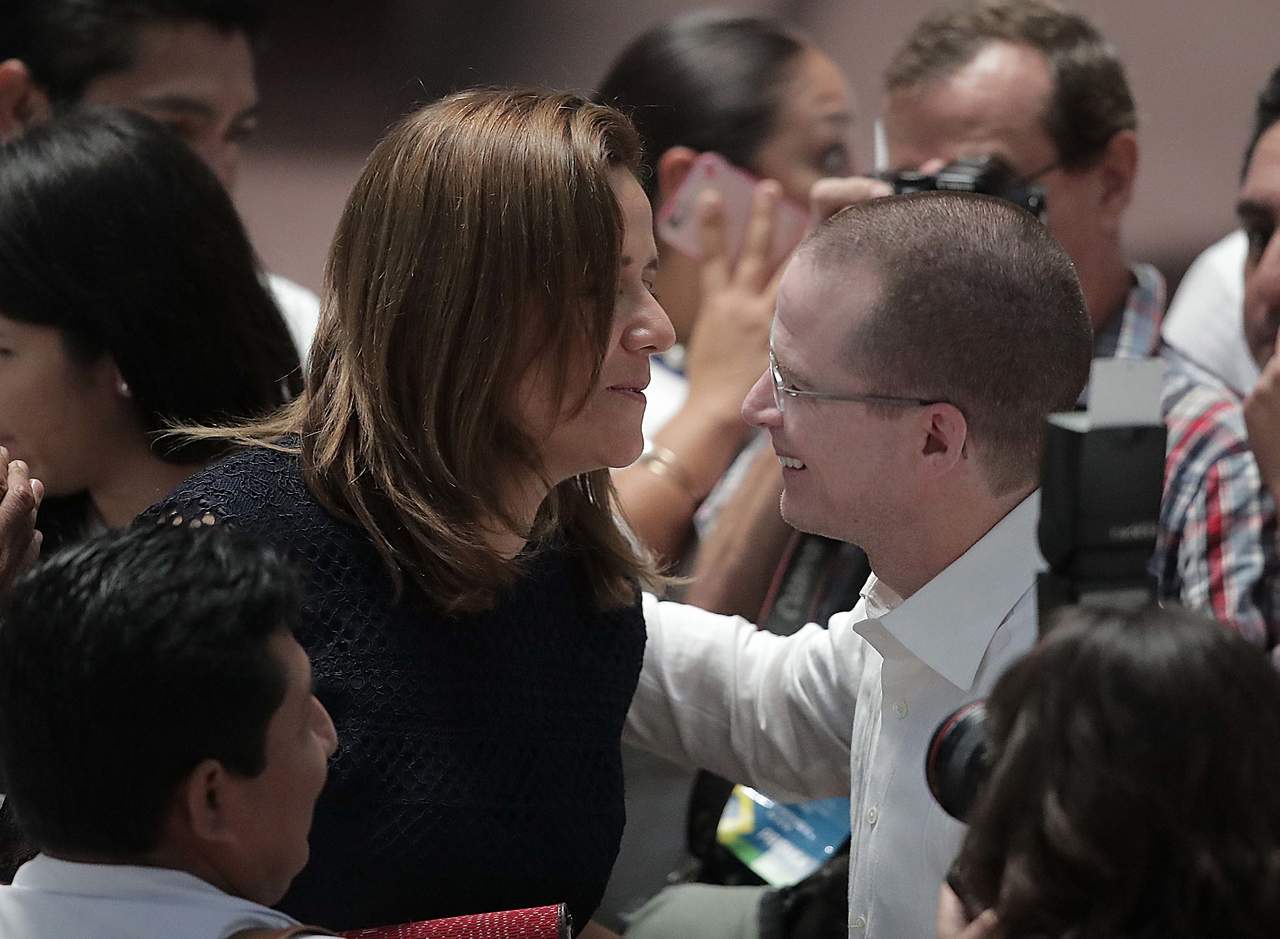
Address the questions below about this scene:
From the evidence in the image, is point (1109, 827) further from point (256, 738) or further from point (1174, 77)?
point (1174, 77)

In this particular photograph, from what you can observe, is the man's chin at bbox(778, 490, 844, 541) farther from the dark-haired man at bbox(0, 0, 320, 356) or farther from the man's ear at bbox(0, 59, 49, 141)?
the man's ear at bbox(0, 59, 49, 141)

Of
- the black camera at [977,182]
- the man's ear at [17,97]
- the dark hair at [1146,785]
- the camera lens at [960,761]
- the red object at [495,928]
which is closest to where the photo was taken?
the dark hair at [1146,785]

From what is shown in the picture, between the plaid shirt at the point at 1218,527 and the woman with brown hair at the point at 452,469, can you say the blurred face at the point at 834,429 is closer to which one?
the woman with brown hair at the point at 452,469

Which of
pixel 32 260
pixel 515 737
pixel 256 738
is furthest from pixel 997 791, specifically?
pixel 32 260

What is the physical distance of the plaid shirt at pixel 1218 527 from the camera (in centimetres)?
194

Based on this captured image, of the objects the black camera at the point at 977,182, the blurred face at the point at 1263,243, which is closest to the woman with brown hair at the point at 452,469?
the black camera at the point at 977,182

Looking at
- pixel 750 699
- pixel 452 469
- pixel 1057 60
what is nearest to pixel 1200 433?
pixel 1057 60

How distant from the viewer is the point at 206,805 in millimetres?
1060

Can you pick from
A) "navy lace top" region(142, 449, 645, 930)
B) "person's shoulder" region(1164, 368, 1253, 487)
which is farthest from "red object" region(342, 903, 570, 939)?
"person's shoulder" region(1164, 368, 1253, 487)

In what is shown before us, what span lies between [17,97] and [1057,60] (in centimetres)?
149

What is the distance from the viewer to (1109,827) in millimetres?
861

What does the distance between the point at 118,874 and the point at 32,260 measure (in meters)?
0.84

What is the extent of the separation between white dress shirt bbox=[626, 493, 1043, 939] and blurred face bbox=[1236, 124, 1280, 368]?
920mm

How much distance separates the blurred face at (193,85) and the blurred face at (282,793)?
1.40 m
